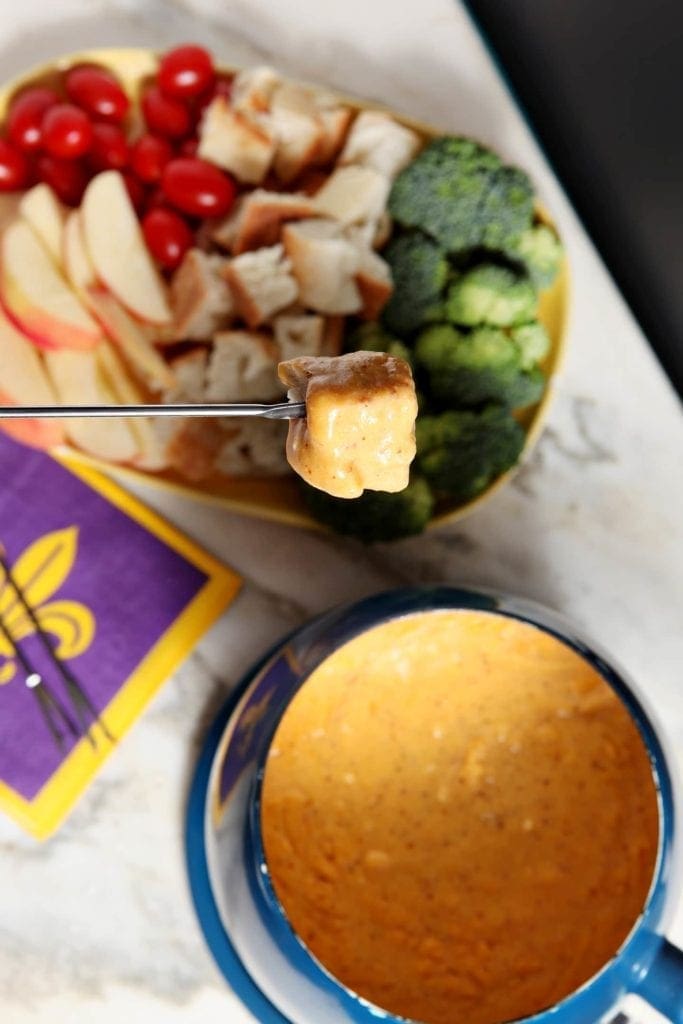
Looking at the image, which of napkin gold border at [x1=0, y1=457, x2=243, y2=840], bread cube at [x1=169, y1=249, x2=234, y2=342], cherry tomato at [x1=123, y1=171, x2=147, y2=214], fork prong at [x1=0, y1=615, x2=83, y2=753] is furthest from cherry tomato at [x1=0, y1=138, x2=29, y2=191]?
fork prong at [x1=0, y1=615, x2=83, y2=753]

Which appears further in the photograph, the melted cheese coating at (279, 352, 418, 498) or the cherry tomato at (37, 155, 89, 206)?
the cherry tomato at (37, 155, 89, 206)

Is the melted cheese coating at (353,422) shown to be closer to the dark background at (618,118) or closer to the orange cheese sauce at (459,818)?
the orange cheese sauce at (459,818)

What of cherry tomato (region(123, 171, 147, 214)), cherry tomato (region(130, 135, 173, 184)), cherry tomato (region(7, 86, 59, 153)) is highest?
cherry tomato (region(7, 86, 59, 153))

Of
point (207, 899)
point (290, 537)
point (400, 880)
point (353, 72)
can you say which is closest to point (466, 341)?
point (290, 537)

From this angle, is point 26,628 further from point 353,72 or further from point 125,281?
point 353,72

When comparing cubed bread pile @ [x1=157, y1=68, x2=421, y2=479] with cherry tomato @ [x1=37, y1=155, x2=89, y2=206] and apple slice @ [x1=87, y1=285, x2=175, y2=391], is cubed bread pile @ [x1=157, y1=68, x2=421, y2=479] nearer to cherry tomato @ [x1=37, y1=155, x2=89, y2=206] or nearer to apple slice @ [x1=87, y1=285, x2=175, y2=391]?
apple slice @ [x1=87, y1=285, x2=175, y2=391]
